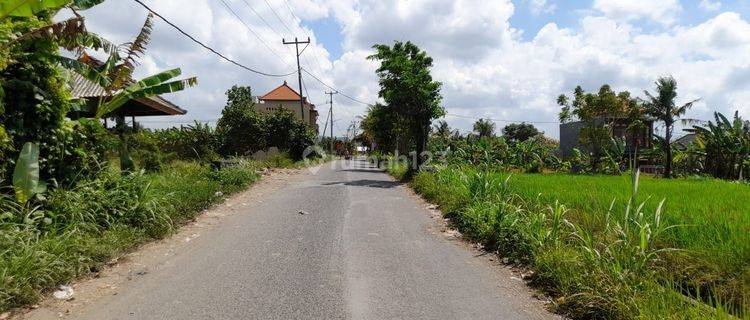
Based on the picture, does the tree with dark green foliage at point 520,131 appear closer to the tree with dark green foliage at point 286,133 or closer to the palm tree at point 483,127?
the palm tree at point 483,127

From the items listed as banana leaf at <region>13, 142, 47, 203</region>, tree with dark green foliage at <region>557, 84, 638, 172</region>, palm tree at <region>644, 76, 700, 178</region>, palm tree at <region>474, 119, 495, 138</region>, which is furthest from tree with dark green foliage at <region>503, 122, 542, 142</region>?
banana leaf at <region>13, 142, 47, 203</region>

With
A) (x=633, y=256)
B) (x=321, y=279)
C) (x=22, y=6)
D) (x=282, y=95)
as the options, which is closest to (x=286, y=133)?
(x=22, y=6)

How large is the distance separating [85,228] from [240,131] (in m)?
26.5

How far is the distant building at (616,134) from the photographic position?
111ft

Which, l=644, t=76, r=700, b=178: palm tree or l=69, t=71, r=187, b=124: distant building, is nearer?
l=69, t=71, r=187, b=124: distant building

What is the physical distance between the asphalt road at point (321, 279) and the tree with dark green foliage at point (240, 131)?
2378 cm

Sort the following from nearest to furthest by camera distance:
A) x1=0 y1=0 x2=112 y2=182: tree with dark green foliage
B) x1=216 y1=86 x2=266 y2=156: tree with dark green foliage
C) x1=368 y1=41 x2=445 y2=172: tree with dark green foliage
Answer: x1=0 y1=0 x2=112 y2=182: tree with dark green foliage < x1=368 y1=41 x2=445 y2=172: tree with dark green foliage < x1=216 y1=86 x2=266 y2=156: tree with dark green foliage

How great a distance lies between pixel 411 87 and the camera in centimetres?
2280

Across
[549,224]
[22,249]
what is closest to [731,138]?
[549,224]

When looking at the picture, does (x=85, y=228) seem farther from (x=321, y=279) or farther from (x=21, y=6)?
(x=321, y=279)

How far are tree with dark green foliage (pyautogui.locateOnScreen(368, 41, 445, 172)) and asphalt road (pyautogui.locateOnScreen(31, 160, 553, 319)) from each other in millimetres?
13646

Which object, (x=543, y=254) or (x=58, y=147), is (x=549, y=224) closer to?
(x=543, y=254)

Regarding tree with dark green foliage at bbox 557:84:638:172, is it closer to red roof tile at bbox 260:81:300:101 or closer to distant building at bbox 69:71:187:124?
distant building at bbox 69:71:187:124

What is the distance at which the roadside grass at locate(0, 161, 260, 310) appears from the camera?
5125mm
